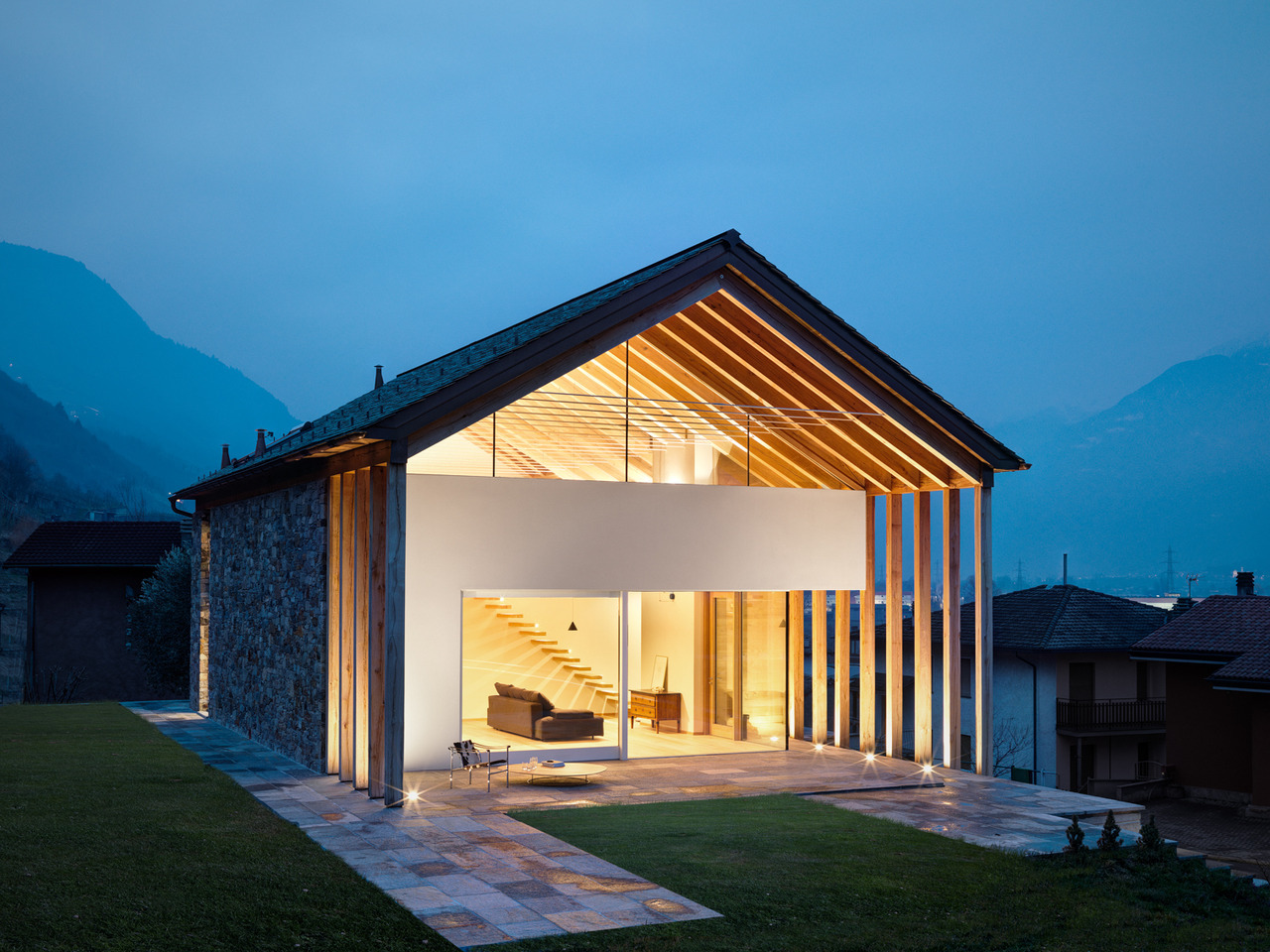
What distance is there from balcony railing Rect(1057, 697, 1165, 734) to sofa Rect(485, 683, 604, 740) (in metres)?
18.3

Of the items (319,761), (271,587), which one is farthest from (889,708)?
(271,587)

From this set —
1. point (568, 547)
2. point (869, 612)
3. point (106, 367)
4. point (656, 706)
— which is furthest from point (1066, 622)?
point (106, 367)

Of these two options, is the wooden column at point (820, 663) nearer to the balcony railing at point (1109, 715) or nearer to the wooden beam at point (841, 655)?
the wooden beam at point (841, 655)

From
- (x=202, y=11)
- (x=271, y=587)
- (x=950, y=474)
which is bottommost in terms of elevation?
(x=271, y=587)

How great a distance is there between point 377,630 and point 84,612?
61.7 feet

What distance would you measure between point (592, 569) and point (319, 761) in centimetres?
375

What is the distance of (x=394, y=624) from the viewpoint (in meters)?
10.9

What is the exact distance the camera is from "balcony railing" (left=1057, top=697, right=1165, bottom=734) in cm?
2847

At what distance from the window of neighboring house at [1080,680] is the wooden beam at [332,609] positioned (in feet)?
69.3

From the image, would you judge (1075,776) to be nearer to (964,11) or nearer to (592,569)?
(592,569)

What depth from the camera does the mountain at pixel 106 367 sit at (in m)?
156

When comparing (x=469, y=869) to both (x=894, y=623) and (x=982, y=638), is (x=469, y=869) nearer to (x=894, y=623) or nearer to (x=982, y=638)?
(x=982, y=638)

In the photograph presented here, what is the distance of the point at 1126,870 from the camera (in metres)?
8.98

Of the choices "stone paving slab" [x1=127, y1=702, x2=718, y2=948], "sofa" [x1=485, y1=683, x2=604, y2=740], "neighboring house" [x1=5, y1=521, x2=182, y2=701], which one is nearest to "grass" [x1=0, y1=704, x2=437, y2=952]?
"stone paving slab" [x1=127, y1=702, x2=718, y2=948]
